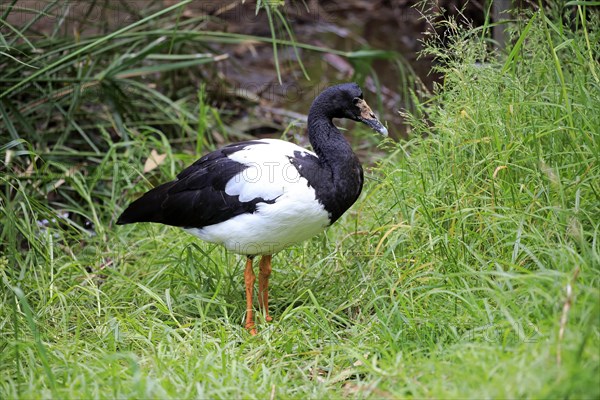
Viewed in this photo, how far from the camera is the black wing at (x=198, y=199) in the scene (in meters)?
4.01

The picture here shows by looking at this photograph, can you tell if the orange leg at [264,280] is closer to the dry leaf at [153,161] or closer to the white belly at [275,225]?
the white belly at [275,225]

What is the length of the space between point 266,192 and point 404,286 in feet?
2.58

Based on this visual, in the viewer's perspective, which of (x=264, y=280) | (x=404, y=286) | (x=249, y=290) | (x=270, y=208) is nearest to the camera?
(x=404, y=286)

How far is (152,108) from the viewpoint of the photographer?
612cm

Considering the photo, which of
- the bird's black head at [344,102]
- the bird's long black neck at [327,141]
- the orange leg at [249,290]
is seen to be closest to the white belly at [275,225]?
the orange leg at [249,290]

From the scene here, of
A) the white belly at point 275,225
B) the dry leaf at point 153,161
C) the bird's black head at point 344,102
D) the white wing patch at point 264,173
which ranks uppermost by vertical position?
the bird's black head at point 344,102

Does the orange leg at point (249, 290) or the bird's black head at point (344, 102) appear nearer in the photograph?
the orange leg at point (249, 290)

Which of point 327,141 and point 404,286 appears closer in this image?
point 404,286

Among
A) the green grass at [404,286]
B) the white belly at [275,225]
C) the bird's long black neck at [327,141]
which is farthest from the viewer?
the bird's long black neck at [327,141]

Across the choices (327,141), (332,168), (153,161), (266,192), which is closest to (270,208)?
(266,192)

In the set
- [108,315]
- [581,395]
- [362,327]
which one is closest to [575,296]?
[581,395]

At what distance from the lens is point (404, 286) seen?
144 inches

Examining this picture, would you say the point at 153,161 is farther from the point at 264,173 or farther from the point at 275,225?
the point at 275,225

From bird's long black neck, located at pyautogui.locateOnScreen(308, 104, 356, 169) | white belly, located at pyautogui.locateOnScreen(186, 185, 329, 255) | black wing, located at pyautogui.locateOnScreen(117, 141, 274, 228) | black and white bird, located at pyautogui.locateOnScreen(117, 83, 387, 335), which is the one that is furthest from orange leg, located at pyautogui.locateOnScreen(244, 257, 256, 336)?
bird's long black neck, located at pyautogui.locateOnScreen(308, 104, 356, 169)
